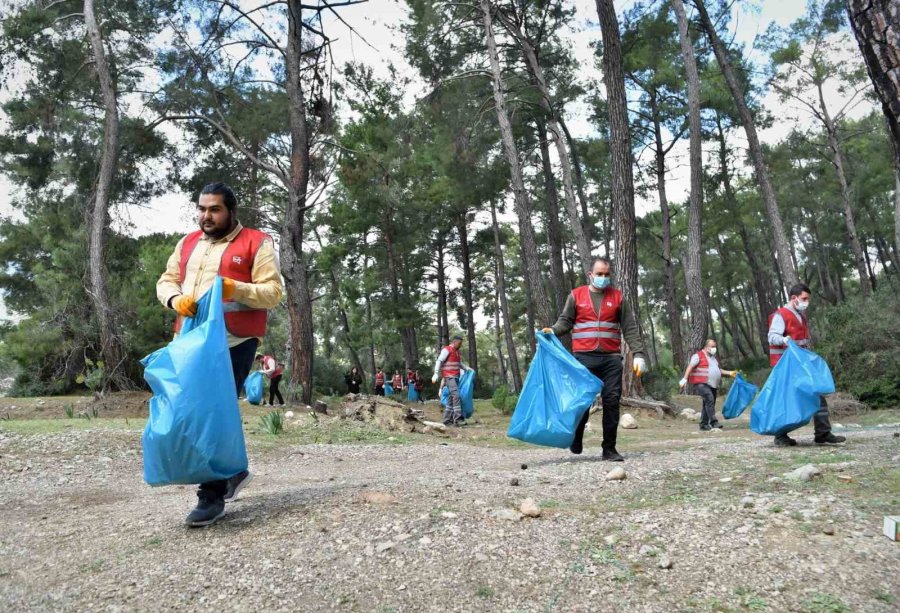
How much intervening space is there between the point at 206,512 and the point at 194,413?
62cm

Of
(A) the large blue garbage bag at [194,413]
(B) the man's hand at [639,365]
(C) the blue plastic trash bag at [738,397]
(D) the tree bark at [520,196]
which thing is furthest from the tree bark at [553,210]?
(A) the large blue garbage bag at [194,413]

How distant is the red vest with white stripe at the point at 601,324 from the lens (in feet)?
19.1

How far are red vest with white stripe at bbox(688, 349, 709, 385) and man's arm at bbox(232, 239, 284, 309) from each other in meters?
8.52

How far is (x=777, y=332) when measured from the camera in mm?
6645

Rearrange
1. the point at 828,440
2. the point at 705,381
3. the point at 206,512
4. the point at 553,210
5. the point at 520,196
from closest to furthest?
the point at 206,512 → the point at 828,440 → the point at 705,381 → the point at 520,196 → the point at 553,210

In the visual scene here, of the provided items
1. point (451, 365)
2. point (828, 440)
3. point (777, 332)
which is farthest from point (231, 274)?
point (451, 365)

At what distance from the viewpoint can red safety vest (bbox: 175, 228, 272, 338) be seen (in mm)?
3663

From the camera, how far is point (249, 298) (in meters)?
3.62

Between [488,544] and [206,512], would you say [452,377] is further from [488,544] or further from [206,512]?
[488,544]

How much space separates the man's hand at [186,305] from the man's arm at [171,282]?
0.12 meters

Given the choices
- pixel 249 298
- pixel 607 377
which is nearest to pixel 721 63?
pixel 607 377

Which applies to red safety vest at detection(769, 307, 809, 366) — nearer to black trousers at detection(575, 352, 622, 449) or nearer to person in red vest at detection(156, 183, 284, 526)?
black trousers at detection(575, 352, 622, 449)

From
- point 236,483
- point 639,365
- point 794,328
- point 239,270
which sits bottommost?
point 236,483

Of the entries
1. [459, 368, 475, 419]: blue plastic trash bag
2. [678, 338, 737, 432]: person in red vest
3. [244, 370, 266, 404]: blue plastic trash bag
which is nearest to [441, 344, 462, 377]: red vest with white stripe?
[459, 368, 475, 419]: blue plastic trash bag
